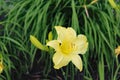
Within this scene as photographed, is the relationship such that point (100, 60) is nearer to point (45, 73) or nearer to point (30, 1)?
point (45, 73)

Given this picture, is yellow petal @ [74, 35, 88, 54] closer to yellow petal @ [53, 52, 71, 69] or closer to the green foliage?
yellow petal @ [53, 52, 71, 69]

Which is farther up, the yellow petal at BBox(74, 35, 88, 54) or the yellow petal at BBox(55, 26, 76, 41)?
the yellow petal at BBox(55, 26, 76, 41)

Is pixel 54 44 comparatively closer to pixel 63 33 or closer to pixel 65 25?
pixel 63 33

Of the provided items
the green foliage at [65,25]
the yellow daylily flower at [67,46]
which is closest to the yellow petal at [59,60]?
the yellow daylily flower at [67,46]

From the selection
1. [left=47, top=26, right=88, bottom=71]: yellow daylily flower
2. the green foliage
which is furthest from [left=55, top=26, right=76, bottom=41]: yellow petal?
the green foliage

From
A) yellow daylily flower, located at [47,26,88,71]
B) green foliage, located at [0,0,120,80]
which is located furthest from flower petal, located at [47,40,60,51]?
green foliage, located at [0,0,120,80]

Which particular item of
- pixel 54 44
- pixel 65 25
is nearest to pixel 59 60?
pixel 54 44

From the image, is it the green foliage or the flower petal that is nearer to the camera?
the flower petal

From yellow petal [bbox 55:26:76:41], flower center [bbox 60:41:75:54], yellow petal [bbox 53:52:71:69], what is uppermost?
yellow petal [bbox 55:26:76:41]

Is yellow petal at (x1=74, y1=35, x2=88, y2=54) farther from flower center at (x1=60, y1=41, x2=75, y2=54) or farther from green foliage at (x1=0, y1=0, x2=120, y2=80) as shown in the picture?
green foliage at (x1=0, y1=0, x2=120, y2=80)

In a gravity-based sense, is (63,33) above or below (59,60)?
above
